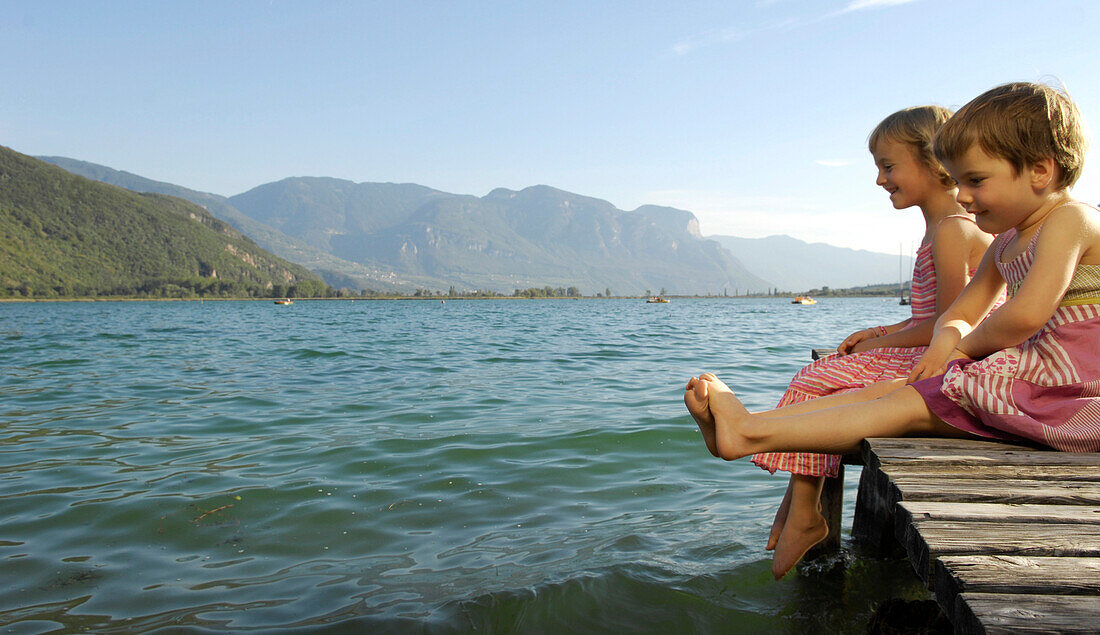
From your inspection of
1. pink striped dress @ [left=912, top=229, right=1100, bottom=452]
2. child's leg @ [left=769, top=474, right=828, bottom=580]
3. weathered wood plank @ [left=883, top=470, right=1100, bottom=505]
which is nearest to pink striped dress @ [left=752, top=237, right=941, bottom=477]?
child's leg @ [left=769, top=474, right=828, bottom=580]

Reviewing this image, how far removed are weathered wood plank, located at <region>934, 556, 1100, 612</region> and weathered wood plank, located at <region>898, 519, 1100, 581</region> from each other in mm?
30

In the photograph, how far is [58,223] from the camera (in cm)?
13712

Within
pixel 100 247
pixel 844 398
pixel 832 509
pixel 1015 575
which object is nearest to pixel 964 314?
pixel 844 398

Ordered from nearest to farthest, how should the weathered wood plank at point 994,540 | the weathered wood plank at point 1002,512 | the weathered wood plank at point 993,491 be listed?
the weathered wood plank at point 994,540 → the weathered wood plank at point 1002,512 → the weathered wood plank at point 993,491

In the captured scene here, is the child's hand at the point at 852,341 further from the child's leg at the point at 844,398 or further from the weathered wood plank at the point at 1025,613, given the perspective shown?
the weathered wood plank at the point at 1025,613

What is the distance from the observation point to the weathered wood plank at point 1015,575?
4.62 feet

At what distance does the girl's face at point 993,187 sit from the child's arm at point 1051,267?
0.11 metres

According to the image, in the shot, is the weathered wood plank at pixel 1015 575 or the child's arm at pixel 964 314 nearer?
the weathered wood plank at pixel 1015 575

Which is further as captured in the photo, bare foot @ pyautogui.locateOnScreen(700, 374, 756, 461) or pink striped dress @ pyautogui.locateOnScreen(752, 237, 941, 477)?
pink striped dress @ pyautogui.locateOnScreen(752, 237, 941, 477)

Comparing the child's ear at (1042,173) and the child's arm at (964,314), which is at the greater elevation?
the child's ear at (1042,173)

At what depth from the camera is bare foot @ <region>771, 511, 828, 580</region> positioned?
2.94m

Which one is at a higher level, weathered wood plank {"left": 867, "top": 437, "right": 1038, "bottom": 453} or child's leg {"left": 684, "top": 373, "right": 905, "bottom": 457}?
child's leg {"left": 684, "top": 373, "right": 905, "bottom": 457}

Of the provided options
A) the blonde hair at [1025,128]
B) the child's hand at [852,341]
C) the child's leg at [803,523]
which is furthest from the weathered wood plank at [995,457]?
the child's hand at [852,341]

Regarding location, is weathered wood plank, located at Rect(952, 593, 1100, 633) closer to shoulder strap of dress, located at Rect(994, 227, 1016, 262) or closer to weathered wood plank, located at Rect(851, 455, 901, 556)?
shoulder strap of dress, located at Rect(994, 227, 1016, 262)
